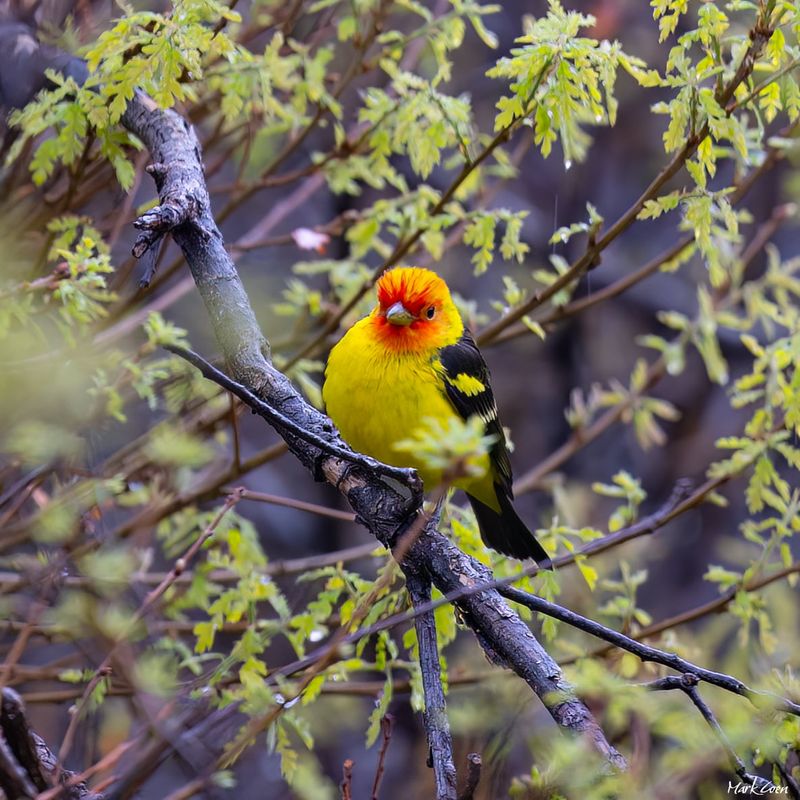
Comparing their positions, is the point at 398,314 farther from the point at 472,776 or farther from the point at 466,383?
the point at 472,776

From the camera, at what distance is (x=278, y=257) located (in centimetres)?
757

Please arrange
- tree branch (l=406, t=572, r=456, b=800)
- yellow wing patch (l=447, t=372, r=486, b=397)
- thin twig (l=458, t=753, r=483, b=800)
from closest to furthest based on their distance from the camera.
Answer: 1. thin twig (l=458, t=753, r=483, b=800)
2. tree branch (l=406, t=572, r=456, b=800)
3. yellow wing patch (l=447, t=372, r=486, b=397)

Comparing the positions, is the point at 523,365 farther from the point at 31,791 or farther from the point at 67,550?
the point at 31,791

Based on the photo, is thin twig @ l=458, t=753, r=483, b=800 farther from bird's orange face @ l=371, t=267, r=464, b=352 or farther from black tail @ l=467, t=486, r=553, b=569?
bird's orange face @ l=371, t=267, r=464, b=352

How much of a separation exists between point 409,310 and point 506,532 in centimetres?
90

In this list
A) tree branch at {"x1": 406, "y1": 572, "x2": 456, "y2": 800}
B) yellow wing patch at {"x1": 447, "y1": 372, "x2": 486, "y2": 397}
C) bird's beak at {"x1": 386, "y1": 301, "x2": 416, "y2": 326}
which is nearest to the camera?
tree branch at {"x1": 406, "y1": 572, "x2": 456, "y2": 800}

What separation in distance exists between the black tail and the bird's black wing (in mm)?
110

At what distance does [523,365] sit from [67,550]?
626cm

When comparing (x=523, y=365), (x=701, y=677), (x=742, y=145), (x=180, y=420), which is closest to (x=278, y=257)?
(x=523, y=365)

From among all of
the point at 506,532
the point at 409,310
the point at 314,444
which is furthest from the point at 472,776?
the point at 506,532

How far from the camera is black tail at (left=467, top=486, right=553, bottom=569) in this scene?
3.29 metres

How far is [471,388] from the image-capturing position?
3246 mm

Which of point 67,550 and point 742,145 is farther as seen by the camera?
point 742,145

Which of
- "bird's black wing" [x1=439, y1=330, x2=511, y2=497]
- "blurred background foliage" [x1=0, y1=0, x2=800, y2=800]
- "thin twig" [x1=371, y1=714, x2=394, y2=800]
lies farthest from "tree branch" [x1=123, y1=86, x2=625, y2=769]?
"bird's black wing" [x1=439, y1=330, x2=511, y2=497]
